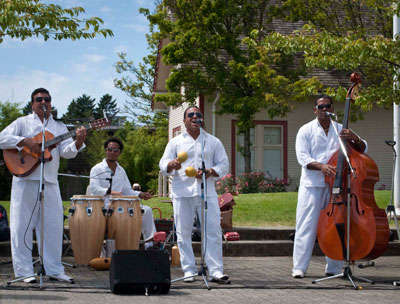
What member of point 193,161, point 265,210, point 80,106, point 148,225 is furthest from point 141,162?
point 80,106

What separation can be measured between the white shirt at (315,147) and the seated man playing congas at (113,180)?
2.67 m

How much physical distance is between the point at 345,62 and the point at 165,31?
1211 cm

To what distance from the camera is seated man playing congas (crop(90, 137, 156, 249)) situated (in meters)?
10.2

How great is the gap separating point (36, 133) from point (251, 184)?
561 inches

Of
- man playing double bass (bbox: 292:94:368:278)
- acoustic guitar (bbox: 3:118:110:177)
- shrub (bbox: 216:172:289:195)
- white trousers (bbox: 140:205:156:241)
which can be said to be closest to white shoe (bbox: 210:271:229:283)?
man playing double bass (bbox: 292:94:368:278)

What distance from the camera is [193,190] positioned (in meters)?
8.21

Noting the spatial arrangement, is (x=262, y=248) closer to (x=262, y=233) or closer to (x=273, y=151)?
(x=262, y=233)

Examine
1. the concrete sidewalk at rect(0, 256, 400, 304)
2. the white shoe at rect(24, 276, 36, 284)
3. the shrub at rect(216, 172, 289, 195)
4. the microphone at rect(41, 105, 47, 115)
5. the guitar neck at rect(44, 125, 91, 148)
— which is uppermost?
the microphone at rect(41, 105, 47, 115)

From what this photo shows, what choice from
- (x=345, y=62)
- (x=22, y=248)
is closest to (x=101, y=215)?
(x=22, y=248)

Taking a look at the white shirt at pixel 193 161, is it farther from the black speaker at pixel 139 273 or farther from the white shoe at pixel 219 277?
the black speaker at pixel 139 273

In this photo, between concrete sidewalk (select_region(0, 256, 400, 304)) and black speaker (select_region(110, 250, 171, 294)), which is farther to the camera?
black speaker (select_region(110, 250, 171, 294))

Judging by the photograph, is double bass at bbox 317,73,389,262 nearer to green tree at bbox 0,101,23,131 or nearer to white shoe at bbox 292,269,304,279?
white shoe at bbox 292,269,304,279

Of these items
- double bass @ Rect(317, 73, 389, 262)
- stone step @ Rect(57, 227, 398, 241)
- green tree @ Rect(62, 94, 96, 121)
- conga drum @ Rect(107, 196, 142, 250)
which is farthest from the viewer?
green tree @ Rect(62, 94, 96, 121)

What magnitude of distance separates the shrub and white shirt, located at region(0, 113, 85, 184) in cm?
1295
